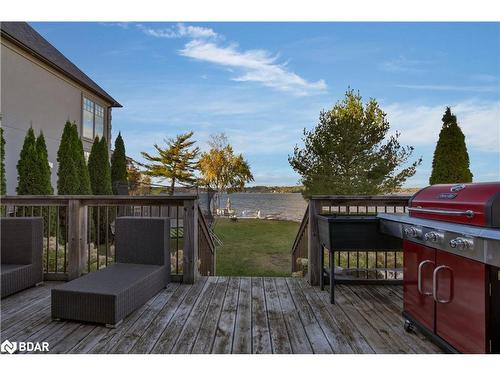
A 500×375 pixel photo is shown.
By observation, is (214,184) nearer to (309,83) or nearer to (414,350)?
(309,83)

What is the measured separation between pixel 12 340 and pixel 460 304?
3.27 meters

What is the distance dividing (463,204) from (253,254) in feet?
28.4

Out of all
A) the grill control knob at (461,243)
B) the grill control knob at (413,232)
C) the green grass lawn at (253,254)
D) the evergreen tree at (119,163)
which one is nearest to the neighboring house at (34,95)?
the evergreen tree at (119,163)

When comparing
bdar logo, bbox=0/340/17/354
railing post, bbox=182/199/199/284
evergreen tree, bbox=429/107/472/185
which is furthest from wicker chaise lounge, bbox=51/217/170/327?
evergreen tree, bbox=429/107/472/185

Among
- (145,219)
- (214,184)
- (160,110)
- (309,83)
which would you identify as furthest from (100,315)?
(214,184)

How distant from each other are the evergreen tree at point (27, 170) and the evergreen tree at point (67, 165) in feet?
3.82

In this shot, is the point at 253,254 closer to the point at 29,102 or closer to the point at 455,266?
Answer: the point at 29,102

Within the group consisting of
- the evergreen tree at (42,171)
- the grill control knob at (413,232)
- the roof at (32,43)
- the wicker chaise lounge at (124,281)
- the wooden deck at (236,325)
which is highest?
the roof at (32,43)

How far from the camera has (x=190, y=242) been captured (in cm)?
367

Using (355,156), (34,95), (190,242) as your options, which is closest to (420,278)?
(190,242)

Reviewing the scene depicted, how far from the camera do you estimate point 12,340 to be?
2244mm

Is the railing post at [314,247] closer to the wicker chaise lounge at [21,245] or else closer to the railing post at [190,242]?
the railing post at [190,242]

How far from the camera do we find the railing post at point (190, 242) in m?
3.66

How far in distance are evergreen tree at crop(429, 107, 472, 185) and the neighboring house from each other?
40.6 ft
